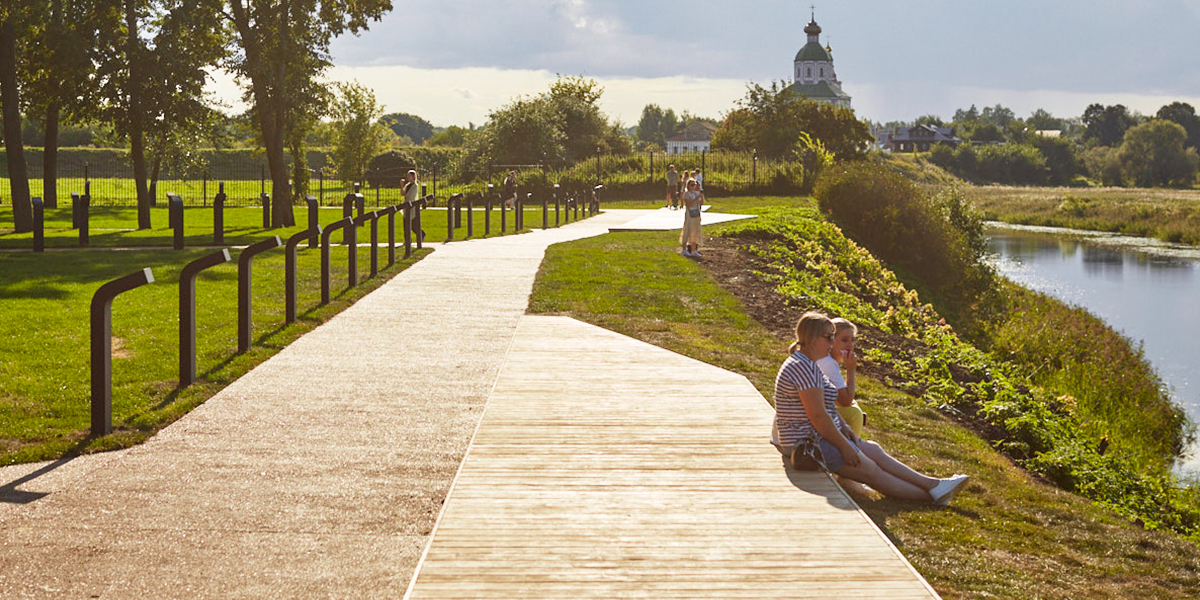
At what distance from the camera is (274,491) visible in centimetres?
629

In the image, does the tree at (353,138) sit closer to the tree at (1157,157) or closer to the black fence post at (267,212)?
the black fence post at (267,212)

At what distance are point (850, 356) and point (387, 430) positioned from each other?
10.5 feet

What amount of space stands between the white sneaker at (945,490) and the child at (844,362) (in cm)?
63

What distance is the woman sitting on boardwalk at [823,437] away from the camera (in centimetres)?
671

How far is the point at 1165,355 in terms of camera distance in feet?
84.5

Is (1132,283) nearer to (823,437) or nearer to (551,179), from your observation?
(551,179)

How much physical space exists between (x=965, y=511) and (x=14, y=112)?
2691 cm

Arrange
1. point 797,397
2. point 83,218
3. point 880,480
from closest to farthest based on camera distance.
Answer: point 880,480 < point 797,397 < point 83,218

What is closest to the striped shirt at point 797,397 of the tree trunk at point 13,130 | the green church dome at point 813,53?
the tree trunk at point 13,130

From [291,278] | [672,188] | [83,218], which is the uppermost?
[672,188]

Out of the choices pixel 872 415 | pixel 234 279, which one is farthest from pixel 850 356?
pixel 234 279

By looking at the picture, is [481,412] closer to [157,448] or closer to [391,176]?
[157,448]

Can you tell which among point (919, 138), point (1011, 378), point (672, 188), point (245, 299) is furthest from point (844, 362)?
point (919, 138)

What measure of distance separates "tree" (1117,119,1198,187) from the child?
120 m
